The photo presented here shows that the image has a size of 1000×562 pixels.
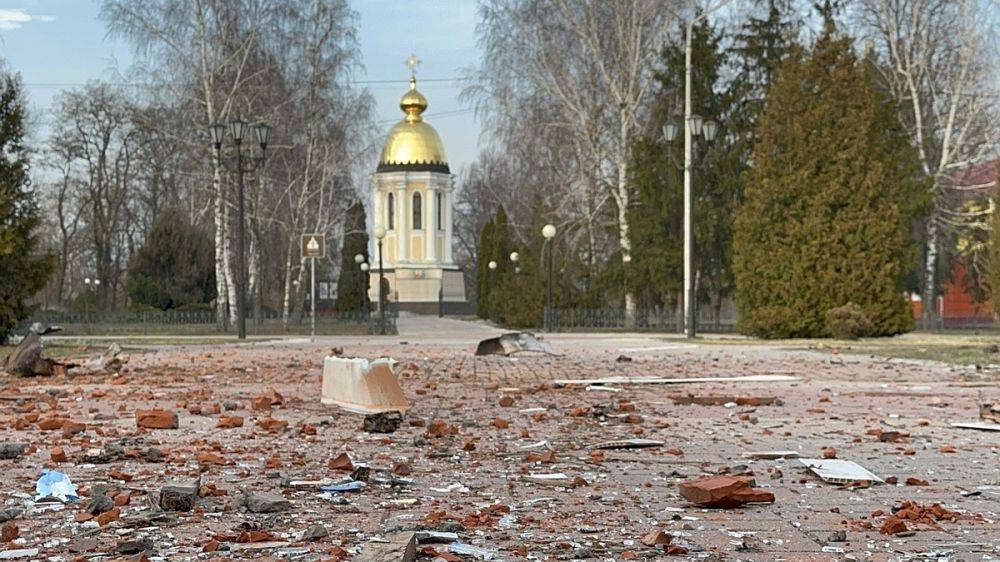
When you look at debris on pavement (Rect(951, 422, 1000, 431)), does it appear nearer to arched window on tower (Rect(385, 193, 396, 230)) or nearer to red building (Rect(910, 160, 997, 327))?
red building (Rect(910, 160, 997, 327))

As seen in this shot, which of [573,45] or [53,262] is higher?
[573,45]

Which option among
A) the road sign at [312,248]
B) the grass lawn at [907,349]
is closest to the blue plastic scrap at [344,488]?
the grass lawn at [907,349]

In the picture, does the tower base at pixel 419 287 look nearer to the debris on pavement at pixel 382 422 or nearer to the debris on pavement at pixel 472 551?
the debris on pavement at pixel 382 422

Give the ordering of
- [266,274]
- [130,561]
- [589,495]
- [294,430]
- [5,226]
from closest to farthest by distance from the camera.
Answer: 1. [130,561]
2. [589,495]
3. [294,430]
4. [5,226]
5. [266,274]

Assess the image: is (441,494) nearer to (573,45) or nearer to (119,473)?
(119,473)

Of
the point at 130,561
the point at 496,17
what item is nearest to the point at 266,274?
the point at 496,17

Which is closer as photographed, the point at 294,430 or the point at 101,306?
the point at 294,430

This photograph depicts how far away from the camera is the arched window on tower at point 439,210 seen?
306 feet

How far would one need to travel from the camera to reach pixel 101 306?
190 feet

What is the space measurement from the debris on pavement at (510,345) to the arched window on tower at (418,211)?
2840 inches

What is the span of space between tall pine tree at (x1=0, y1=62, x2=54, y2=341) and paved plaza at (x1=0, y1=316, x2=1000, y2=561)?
38.8ft

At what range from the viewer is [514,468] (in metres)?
6.84

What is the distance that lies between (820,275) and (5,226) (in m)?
18.1

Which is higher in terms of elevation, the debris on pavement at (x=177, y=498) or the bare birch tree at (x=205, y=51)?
the bare birch tree at (x=205, y=51)
